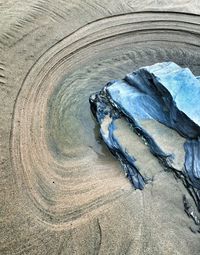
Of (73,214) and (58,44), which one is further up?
(58,44)

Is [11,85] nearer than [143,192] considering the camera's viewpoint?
No

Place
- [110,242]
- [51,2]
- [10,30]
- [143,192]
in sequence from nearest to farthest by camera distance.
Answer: [110,242]
[143,192]
[10,30]
[51,2]

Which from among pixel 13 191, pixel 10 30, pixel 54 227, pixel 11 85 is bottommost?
pixel 54 227

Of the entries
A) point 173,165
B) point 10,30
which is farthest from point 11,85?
point 173,165

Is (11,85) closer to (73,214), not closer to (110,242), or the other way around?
(73,214)

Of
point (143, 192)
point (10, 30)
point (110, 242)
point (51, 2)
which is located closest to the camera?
point (110, 242)

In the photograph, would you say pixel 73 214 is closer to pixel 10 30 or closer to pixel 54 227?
pixel 54 227
